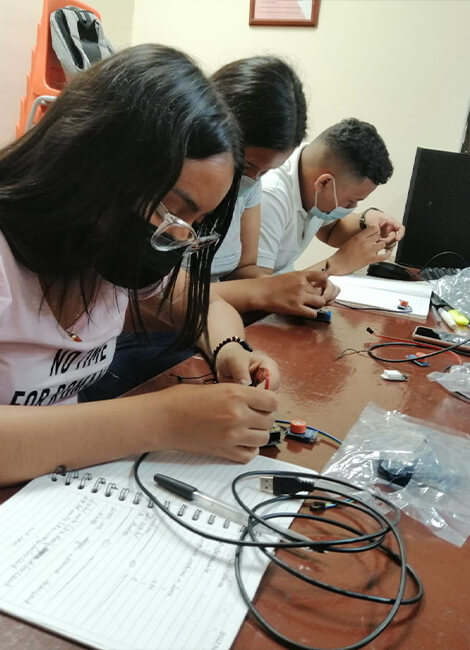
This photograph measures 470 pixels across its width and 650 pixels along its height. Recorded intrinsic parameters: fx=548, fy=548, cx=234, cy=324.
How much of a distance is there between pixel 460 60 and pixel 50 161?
2.12m

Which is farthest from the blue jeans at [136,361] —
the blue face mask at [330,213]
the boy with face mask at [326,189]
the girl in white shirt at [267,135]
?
the blue face mask at [330,213]

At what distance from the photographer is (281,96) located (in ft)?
3.75

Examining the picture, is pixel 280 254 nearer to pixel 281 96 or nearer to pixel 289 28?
pixel 281 96

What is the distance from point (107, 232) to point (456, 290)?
130 cm

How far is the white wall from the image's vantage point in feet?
7.22

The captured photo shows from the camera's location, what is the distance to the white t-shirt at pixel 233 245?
1.44 metres

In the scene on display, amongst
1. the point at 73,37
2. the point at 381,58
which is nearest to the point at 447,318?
the point at 381,58

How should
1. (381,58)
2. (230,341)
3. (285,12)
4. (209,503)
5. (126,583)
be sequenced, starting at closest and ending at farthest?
1. (126,583)
2. (209,503)
3. (230,341)
4. (381,58)
5. (285,12)

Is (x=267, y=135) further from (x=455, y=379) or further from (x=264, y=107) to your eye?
(x=455, y=379)

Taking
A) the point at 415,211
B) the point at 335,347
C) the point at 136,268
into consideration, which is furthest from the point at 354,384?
the point at 415,211

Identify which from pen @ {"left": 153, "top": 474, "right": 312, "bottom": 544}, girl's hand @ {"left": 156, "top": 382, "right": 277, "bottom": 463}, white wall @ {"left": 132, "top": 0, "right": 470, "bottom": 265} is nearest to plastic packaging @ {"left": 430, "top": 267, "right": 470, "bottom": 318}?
white wall @ {"left": 132, "top": 0, "right": 470, "bottom": 265}

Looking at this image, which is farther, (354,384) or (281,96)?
(281,96)

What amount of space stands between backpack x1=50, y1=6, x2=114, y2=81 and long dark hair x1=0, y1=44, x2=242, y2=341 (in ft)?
4.99

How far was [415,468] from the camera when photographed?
0.62 meters
